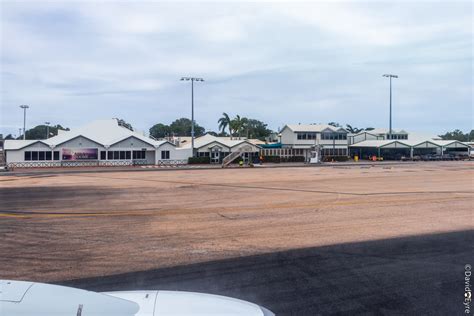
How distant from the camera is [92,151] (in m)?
63.2

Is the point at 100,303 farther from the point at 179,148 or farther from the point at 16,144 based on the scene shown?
the point at 179,148

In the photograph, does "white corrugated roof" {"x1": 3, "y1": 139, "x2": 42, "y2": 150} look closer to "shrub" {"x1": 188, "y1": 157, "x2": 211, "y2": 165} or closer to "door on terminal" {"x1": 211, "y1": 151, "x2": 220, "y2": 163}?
"shrub" {"x1": 188, "y1": 157, "x2": 211, "y2": 165}

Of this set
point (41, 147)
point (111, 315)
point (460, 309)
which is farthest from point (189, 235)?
point (41, 147)

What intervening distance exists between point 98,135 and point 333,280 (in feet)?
219

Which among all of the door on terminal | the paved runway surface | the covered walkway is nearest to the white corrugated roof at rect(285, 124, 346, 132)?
the covered walkway

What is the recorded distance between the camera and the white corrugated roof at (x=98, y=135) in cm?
6081

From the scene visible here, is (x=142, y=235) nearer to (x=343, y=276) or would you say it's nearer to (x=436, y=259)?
(x=343, y=276)

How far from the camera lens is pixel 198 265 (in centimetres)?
905

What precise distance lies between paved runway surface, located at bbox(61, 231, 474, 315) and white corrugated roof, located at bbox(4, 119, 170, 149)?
57.7 metres

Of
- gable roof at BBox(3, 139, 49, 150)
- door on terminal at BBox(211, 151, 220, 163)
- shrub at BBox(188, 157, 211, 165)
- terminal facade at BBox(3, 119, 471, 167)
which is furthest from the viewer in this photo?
door on terminal at BBox(211, 151, 220, 163)

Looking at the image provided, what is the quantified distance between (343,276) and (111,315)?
6.00 metres

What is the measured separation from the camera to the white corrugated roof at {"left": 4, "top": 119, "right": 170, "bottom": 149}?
60.8 metres

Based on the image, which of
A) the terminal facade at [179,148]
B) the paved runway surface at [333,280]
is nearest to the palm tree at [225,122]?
the terminal facade at [179,148]

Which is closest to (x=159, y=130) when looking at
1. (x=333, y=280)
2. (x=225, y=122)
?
(x=225, y=122)
